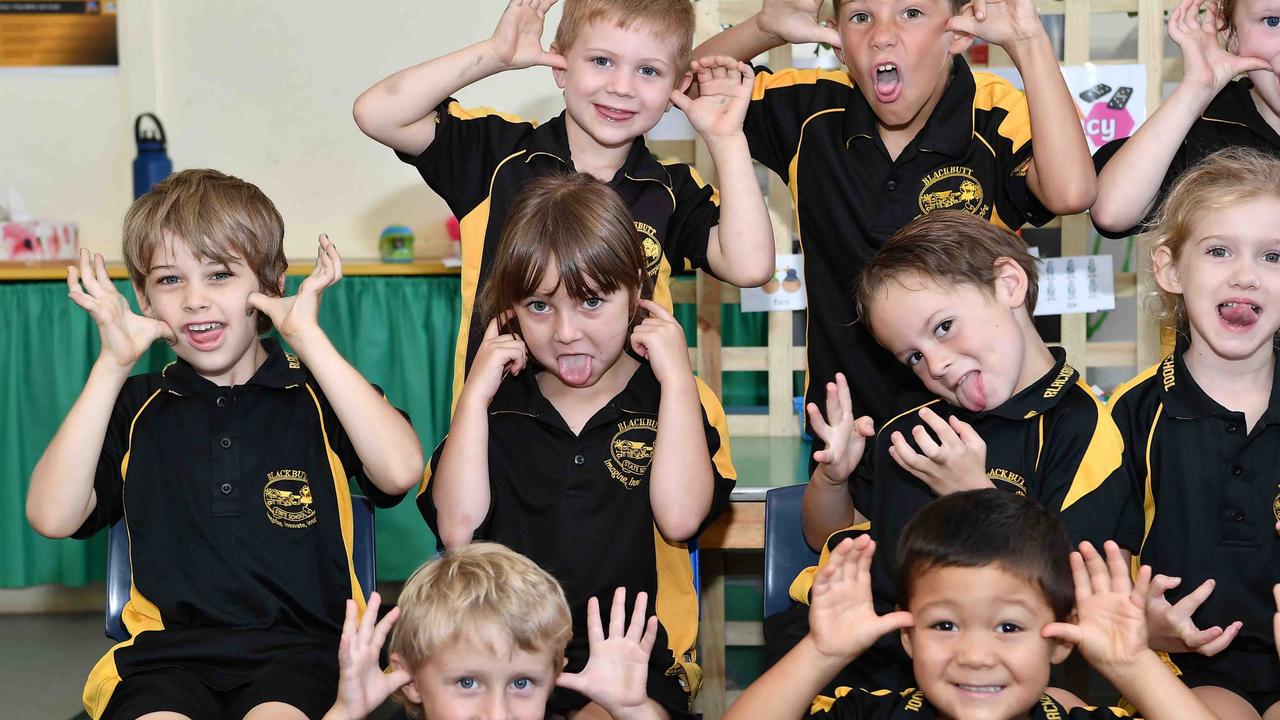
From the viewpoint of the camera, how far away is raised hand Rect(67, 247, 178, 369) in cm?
207

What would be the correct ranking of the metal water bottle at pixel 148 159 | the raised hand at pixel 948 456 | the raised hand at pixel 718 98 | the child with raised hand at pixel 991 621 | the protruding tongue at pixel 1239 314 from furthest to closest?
1. the metal water bottle at pixel 148 159
2. the raised hand at pixel 718 98
3. the protruding tongue at pixel 1239 314
4. the raised hand at pixel 948 456
5. the child with raised hand at pixel 991 621

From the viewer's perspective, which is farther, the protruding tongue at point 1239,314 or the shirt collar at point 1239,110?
the shirt collar at point 1239,110

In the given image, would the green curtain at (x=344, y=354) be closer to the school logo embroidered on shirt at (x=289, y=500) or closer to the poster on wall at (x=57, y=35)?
the poster on wall at (x=57, y=35)

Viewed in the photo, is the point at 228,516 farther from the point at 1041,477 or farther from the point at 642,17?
the point at 1041,477

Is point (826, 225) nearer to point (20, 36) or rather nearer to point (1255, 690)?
point (1255, 690)

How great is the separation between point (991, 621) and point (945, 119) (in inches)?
48.3

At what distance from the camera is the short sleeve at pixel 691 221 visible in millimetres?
2434

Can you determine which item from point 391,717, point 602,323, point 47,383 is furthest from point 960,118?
point 47,383

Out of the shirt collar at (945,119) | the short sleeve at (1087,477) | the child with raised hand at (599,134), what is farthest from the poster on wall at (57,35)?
the short sleeve at (1087,477)

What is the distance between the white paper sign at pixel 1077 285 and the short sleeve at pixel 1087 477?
1394 millimetres

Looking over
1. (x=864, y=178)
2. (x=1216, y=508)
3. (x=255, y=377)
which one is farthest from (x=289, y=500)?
(x=1216, y=508)

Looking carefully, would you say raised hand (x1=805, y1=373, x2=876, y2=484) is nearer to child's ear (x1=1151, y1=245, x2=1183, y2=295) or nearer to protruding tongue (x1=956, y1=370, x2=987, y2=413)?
protruding tongue (x1=956, y1=370, x2=987, y2=413)

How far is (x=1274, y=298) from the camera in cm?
200

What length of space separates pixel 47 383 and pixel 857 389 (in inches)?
96.6
